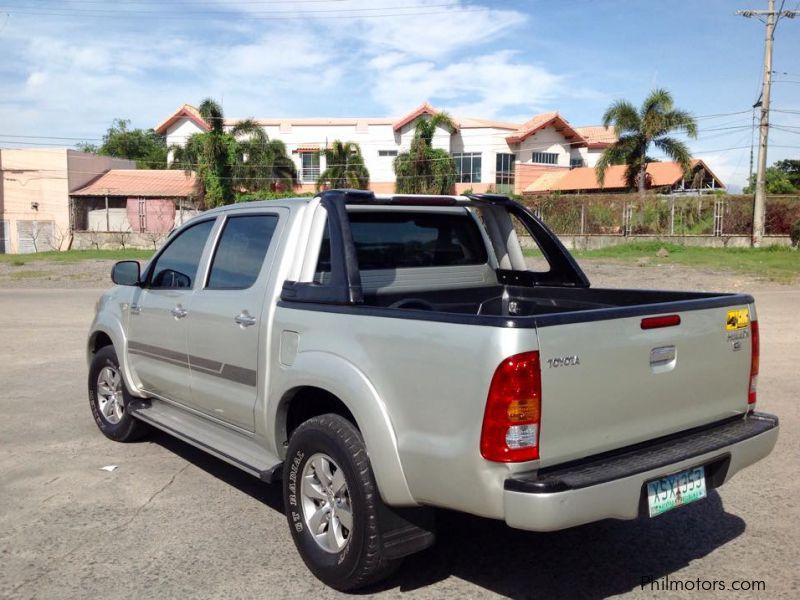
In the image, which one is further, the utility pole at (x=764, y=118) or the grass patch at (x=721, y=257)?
the utility pole at (x=764, y=118)

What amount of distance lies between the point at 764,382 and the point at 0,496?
23.8 ft

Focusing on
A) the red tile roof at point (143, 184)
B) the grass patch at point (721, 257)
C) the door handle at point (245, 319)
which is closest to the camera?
the door handle at point (245, 319)

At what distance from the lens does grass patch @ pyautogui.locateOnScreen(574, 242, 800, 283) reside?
2331 centimetres

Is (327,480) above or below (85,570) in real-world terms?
above

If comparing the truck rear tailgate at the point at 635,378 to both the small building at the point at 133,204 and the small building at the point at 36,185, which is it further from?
the small building at the point at 36,185

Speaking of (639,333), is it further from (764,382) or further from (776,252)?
(776,252)

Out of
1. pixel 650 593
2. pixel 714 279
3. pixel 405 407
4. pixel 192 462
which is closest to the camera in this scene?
pixel 405 407

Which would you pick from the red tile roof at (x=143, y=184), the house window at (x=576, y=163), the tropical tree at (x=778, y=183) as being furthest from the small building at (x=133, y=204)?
the tropical tree at (x=778, y=183)

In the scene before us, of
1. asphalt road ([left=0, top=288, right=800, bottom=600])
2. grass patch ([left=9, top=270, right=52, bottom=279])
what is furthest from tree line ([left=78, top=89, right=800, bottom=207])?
asphalt road ([left=0, top=288, right=800, bottom=600])

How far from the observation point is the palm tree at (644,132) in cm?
4222

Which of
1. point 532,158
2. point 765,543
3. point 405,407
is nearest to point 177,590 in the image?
point 405,407

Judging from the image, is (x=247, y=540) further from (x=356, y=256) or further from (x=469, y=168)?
(x=469, y=168)

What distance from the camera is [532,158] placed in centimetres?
5872

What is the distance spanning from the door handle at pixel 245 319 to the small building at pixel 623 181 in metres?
43.6
